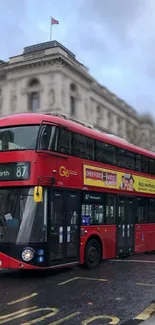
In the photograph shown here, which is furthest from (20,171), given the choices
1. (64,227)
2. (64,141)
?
(64,227)

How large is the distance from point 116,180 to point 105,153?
3.33ft

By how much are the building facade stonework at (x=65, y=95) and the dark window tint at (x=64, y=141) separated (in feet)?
8.16

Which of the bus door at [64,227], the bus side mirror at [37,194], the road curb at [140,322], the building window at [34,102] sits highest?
the building window at [34,102]

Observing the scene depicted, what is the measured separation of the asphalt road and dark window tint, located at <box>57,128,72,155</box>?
10.0ft

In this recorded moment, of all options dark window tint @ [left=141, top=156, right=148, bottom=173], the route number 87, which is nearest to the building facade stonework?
dark window tint @ [left=141, top=156, right=148, bottom=173]

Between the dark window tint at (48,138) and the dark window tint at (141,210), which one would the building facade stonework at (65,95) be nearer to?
the dark window tint at (141,210)

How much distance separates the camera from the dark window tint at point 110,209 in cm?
1178

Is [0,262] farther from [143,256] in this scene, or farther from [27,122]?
[143,256]

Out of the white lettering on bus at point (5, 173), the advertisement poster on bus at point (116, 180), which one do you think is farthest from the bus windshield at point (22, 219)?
the advertisement poster on bus at point (116, 180)

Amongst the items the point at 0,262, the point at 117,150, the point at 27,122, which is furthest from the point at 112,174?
the point at 0,262

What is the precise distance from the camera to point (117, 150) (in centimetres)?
1238

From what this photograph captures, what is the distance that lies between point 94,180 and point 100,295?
13.9ft

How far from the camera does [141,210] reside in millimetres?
14008

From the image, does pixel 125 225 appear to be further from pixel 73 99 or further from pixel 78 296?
pixel 78 296
